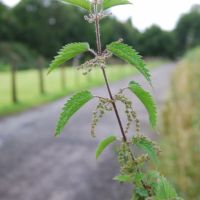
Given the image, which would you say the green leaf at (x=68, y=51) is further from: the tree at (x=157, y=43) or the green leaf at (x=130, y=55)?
the tree at (x=157, y=43)

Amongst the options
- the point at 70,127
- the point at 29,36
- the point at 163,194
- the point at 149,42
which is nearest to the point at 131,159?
Result: the point at 163,194

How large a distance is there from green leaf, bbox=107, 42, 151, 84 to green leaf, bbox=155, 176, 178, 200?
1.27 ft

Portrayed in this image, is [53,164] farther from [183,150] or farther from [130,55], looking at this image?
[130,55]

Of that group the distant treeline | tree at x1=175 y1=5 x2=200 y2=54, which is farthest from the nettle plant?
tree at x1=175 y1=5 x2=200 y2=54

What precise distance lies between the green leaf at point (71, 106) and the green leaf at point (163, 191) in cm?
37

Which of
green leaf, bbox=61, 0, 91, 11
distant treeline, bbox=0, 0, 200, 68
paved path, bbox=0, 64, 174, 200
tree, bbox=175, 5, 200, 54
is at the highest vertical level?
tree, bbox=175, 5, 200, 54

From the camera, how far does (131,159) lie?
1516 mm

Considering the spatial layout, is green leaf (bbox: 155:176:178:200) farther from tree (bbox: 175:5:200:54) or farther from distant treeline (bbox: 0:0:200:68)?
tree (bbox: 175:5:200:54)

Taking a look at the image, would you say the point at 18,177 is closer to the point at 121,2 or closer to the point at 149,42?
the point at 121,2

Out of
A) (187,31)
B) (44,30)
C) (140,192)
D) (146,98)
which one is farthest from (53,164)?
(187,31)

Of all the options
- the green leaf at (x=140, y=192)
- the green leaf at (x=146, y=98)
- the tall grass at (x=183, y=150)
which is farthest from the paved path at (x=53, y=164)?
the green leaf at (x=146, y=98)

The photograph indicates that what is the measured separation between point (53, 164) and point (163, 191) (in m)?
6.02

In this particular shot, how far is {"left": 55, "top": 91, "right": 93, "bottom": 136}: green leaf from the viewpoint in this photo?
1346 millimetres

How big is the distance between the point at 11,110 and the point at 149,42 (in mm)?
69800
